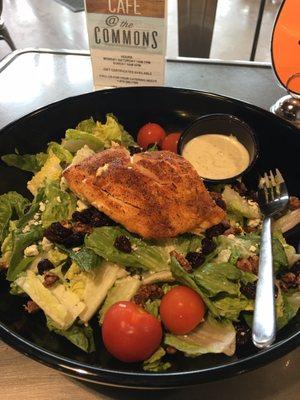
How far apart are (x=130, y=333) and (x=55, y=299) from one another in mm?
355

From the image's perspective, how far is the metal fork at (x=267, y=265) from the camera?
1321 millimetres

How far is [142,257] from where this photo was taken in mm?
1644

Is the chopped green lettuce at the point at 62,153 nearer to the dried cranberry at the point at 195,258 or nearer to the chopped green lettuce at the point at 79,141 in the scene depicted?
the chopped green lettuce at the point at 79,141

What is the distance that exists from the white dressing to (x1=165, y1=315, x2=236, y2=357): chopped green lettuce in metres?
0.79

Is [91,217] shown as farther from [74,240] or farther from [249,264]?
[249,264]

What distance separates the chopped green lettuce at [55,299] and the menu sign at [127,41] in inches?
49.8

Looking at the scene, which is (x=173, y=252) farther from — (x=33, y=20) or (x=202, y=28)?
(x=33, y=20)

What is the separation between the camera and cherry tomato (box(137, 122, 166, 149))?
2232mm

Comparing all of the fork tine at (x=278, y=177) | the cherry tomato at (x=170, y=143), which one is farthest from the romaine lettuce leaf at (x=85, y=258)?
the fork tine at (x=278, y=177)

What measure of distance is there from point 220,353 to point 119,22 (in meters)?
1.63

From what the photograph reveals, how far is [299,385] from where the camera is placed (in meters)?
1.48

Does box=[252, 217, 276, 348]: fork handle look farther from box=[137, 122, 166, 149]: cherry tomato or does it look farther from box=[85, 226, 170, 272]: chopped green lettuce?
box=[137, 122, 166, 149]: cherry tomato

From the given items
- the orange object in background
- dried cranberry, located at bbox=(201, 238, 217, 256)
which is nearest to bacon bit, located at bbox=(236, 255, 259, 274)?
dried cranberry, located at bbox=(201, 238, 217, 256)

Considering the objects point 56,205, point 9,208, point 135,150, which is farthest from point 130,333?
point 135,150
